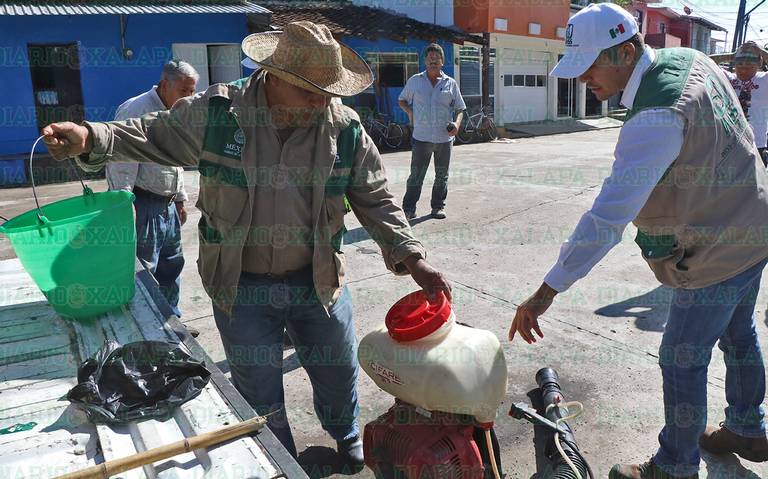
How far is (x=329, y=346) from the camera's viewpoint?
262cm

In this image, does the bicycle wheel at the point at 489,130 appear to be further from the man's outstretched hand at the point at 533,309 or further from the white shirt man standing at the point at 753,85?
the man's outstretched hand at the point at 533,309

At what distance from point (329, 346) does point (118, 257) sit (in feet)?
3.05

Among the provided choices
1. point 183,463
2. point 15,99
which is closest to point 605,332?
point 183,463

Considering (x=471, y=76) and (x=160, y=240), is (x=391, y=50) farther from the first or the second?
(x=160, y=240)

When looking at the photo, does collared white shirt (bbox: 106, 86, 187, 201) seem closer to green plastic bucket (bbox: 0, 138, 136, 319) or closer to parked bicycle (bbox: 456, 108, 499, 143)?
green plastic bucket (bbox: 0, 138, 136, 319)

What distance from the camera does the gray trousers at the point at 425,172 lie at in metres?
7.31

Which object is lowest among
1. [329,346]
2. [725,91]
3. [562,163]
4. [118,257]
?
[562,163]

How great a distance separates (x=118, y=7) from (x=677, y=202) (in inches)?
499

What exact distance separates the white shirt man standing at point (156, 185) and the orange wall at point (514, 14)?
16.7 m

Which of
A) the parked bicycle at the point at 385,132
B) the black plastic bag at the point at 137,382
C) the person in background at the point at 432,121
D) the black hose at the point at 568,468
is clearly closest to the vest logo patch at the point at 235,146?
the black plastic bag at the point at 137,382

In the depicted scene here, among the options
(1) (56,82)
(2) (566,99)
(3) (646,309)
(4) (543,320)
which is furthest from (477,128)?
(4) (543,320)

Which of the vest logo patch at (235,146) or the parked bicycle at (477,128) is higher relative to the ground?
the vest logo patch at (235,146)

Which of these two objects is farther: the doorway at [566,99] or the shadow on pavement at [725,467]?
the doorway at [566,99]

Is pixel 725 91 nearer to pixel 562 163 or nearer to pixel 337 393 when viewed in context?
pixel 337 393
